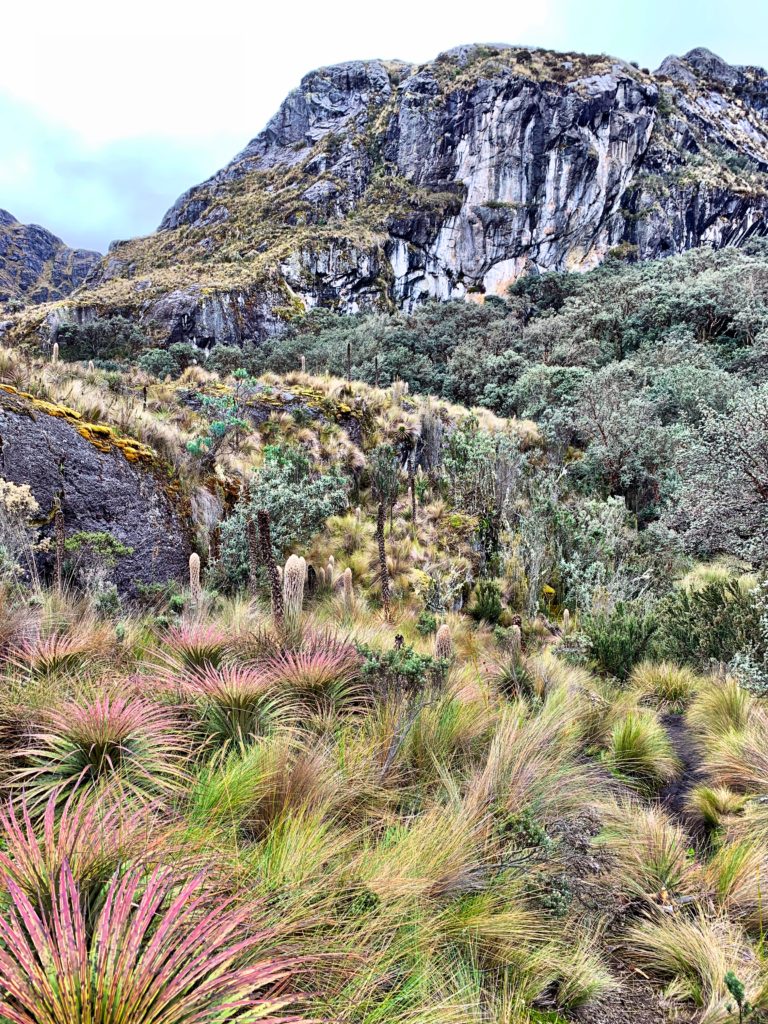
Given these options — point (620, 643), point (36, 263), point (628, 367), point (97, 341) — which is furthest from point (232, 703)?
point (36, 263)

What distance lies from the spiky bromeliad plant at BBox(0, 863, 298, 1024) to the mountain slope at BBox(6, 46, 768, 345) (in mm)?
53654

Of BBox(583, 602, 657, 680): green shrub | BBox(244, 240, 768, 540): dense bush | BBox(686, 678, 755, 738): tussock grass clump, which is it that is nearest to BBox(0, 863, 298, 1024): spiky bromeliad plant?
BBox(686, 678, 755, 738): tussock grass clump

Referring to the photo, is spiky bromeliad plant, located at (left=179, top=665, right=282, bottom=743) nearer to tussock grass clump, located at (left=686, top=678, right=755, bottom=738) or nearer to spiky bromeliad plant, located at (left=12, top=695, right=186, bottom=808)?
spiky bromeliad plant, located at (left=12, top=695, right=186, bottom=808)

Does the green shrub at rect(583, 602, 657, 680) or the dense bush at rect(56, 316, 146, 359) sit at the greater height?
the dense bush at rect(56, 316, 146, 359)

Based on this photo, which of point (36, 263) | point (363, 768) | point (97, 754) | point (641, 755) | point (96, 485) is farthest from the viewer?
point (36, 263)

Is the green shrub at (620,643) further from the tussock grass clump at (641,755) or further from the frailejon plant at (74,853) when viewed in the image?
the frailejon plant at (74,853)

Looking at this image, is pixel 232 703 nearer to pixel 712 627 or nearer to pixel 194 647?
pixel 194 647

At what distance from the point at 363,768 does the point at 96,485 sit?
4741mm

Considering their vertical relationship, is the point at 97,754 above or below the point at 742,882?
above

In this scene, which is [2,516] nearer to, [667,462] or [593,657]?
[593,657]

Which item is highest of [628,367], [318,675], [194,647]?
[628,367]

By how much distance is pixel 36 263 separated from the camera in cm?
13612

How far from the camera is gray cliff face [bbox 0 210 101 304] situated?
365ft

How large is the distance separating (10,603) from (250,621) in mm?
1847
